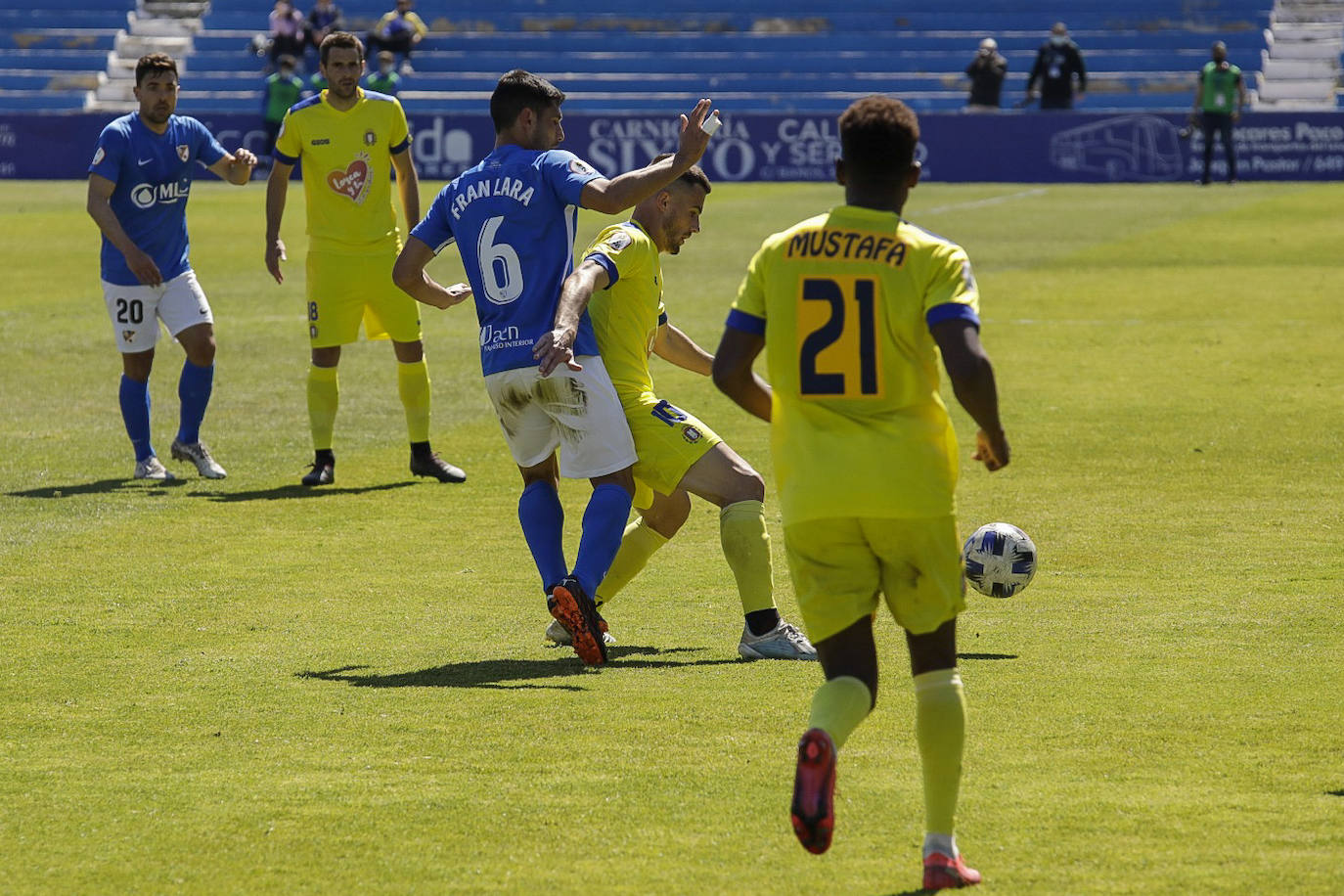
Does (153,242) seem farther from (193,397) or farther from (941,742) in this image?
(941,742)

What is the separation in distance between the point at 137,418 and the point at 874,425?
24.6 ft

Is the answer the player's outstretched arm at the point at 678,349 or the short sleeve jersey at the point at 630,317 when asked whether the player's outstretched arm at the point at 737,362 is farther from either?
the player's outstretched arm at the point at 678,349

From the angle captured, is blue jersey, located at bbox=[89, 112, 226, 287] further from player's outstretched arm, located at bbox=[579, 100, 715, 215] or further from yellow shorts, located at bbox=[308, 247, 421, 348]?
player's outstretched arm, located at bbox=[579, 100, 715, 215]

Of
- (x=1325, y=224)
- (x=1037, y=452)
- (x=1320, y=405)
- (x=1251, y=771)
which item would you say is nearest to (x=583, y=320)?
(x=1251, y=771)

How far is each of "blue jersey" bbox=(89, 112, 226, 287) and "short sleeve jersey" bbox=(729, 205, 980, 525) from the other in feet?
22.8

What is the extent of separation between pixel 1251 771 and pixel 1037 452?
643cm

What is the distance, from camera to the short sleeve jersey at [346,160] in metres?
10.8

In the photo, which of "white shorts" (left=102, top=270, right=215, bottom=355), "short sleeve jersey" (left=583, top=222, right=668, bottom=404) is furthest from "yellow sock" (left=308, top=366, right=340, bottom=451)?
"short sleeve jersey" (left=583, top=222, right=668, bottom=404)

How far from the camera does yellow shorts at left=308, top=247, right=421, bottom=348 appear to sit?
10922mm

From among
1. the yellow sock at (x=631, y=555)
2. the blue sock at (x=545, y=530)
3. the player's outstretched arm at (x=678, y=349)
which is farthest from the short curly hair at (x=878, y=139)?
the yellow sock at (x=631, y=555)

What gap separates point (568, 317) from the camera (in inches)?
249

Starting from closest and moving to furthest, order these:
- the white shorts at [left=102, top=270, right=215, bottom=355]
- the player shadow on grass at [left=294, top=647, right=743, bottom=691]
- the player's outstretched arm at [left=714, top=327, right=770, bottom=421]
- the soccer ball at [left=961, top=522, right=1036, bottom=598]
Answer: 1. the player's outstretched arm at [left=714, top=327, right=770, bottom=421]
2. the player shadow on grass at [left=294, top=647, right=743, bottom=691]
3. the soccer ball at [left=961, top=522, right=1036, bottom=598]
4. the white shorts at [left=102, top=270, right=215, bottom=355]

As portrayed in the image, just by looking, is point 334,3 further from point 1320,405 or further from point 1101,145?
point 1320,405

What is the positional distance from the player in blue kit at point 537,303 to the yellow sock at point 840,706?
7.24 feet
